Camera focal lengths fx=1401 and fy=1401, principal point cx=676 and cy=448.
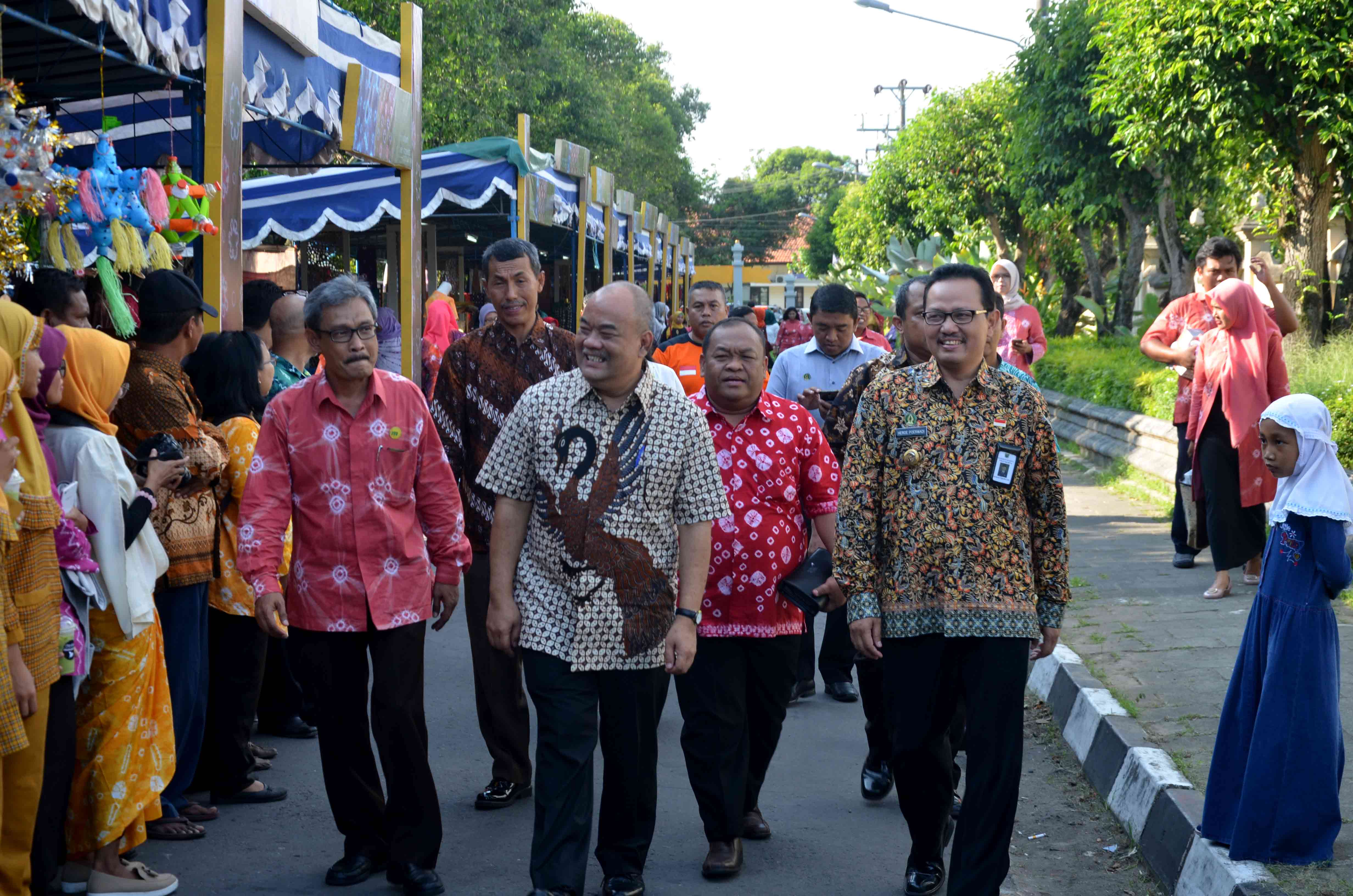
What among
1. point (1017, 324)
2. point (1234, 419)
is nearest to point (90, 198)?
point (1234, 419)

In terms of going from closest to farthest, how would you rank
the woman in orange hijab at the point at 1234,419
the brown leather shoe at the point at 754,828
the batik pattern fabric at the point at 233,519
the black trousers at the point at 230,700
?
the brown leather shoe at the point at 754,828 → the batik pattern fabric at the point at 233,519 → the black trousers at the point at 230,700 → the woman in orange hijab at the point at 1234,419

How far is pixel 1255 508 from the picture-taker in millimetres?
7918

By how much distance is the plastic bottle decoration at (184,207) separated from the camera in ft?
19.9

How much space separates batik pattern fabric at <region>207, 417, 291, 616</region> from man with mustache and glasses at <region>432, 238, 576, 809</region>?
0.69 meters

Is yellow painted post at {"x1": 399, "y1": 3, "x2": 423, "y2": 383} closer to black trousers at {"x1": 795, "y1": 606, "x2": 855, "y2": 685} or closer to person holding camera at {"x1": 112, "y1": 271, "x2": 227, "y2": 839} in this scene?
black trousers at {"x1": 795, "y1": 606, "x2": 855, "y2": 685}

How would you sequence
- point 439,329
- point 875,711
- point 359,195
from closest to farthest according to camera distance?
point 875,711 < point 359,195 < point 439,329

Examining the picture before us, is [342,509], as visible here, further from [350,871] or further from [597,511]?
[350,871]

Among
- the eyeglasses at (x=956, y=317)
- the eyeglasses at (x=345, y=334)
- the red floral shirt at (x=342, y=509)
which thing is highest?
the eyeglasses at (x=956, y=317)

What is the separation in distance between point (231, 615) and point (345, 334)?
146cm

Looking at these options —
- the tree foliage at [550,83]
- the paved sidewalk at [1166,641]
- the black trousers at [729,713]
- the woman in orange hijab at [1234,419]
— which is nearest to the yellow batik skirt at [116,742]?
the black trousers at [729,713]

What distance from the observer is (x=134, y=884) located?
4172 millimetres

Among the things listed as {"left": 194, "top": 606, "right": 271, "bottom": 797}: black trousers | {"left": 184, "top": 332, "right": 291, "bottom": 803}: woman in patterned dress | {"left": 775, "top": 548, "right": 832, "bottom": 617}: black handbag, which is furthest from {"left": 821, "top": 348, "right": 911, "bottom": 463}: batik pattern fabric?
A: {"left": 194, "top": 606, "right": 271, "bottom": 797}: black trousers

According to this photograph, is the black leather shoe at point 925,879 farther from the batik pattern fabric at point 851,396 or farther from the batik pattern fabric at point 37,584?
the batik pattern fabric at point 37,584

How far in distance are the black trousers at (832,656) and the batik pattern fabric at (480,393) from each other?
1959 millimetres
